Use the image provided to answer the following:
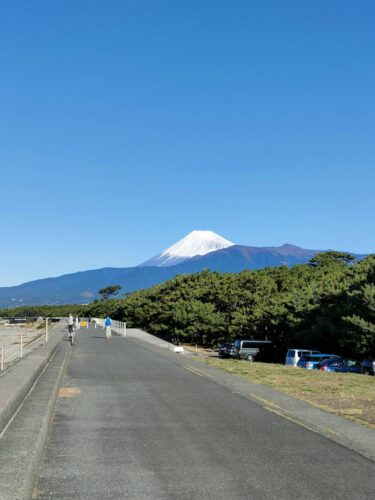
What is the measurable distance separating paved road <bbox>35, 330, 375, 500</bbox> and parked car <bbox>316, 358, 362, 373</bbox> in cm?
1820

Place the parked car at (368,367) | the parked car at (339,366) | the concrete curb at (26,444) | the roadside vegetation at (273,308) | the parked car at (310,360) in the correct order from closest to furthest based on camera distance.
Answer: the concrete curb at (26,444) < the parked car at (368,367) < the parked car at (339,366) < the parked car at (310,360) < the roadside vegetation at (273,308)

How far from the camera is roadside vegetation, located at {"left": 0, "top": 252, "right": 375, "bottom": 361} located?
1591 inches

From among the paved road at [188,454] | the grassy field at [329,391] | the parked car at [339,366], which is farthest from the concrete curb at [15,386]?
the parked car at [339,366]

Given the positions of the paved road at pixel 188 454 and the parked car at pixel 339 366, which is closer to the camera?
the paved road at pixel 188 454

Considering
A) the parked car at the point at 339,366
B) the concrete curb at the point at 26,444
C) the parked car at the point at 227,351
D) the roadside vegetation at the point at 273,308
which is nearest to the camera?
the concrete curb at the point at 26,444

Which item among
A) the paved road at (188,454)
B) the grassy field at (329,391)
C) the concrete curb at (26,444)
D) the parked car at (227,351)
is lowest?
the parked car at (227,351)

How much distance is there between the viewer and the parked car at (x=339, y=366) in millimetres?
31016

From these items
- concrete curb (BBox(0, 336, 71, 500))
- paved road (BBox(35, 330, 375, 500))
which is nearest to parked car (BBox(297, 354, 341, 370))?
paved road (BBox(35, 330, 375, 500))

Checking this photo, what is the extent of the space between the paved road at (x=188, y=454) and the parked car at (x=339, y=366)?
59.7 ft

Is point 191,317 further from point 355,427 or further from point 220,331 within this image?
point 355,427

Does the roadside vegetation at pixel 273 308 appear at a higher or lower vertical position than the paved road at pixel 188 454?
higher

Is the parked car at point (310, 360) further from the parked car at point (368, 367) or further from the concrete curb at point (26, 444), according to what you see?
the concrete curb at point (26, 444)

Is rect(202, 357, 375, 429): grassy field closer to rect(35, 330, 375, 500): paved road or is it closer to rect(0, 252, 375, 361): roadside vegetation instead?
rect(35, 330, 375, 500): paved road

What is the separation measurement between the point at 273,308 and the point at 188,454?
165ft
